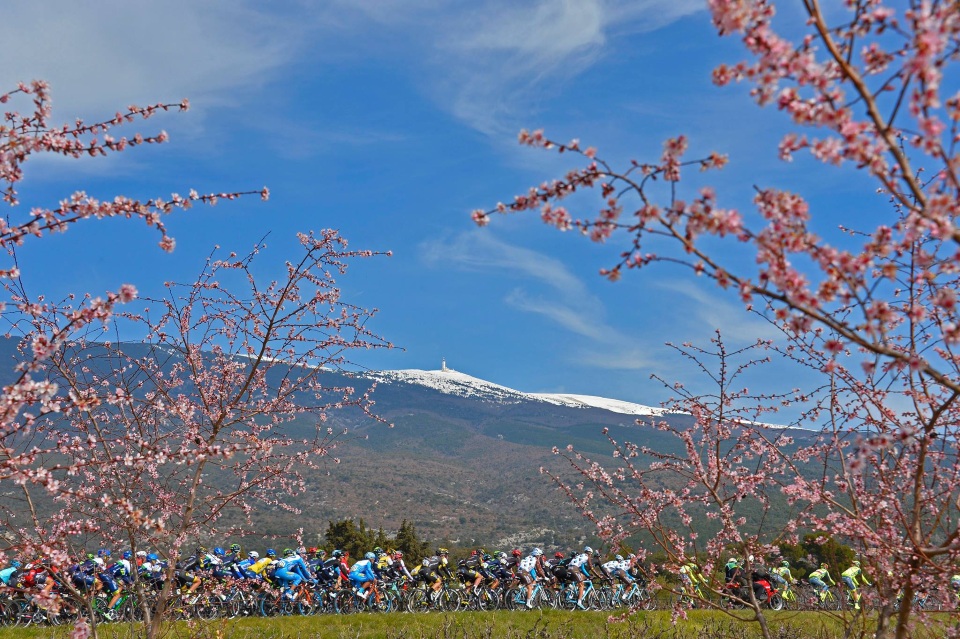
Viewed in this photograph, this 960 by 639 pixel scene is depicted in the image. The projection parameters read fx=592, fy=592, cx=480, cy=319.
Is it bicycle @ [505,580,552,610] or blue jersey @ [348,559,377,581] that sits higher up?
blue jersey @ [348,559,377,581]

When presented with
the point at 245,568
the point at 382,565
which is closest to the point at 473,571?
the point at 382,565

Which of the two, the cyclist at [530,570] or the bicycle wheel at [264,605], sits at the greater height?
the cyclist at [530,570]

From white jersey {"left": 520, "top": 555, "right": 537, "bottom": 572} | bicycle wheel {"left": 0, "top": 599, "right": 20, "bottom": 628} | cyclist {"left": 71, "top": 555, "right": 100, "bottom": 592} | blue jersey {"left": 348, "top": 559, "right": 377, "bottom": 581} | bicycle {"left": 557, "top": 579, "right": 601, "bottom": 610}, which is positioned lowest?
bicycle wheel {"left": 0, "top": 599, "right": 20, "bottom": 628}

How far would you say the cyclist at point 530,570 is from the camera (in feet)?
53.4

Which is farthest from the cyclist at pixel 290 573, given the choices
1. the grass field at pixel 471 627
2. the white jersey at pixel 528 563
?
the white jersey at pixel 528 563

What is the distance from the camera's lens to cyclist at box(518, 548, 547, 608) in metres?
16.3

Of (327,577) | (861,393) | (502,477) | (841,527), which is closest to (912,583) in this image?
(841,527)

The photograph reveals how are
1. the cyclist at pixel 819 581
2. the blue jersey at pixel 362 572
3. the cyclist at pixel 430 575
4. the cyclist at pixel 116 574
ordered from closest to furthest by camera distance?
the cyclist at pixel 116 574 < the blue jersey at pixel 362 572 < the cyclist at pixel 430 575 < the cyclist at pixel 819 581

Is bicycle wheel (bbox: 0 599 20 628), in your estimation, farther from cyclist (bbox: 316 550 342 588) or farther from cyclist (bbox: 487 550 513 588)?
cyclist (bbox: 487 550 513 588)

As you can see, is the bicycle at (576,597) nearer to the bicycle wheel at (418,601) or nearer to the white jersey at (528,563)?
the white jersey at (528,563)

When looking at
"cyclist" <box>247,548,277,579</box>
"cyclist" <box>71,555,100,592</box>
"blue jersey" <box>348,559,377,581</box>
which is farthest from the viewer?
"blue jersey" <box>348,559,377,581</box>

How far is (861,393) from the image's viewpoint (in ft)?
15.8

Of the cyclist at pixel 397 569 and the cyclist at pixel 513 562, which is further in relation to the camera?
the cyclist at pixel 397 569

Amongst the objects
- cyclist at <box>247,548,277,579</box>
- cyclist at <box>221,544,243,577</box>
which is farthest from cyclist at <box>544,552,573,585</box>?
cyclist at <box>221,544,243,577</box>
